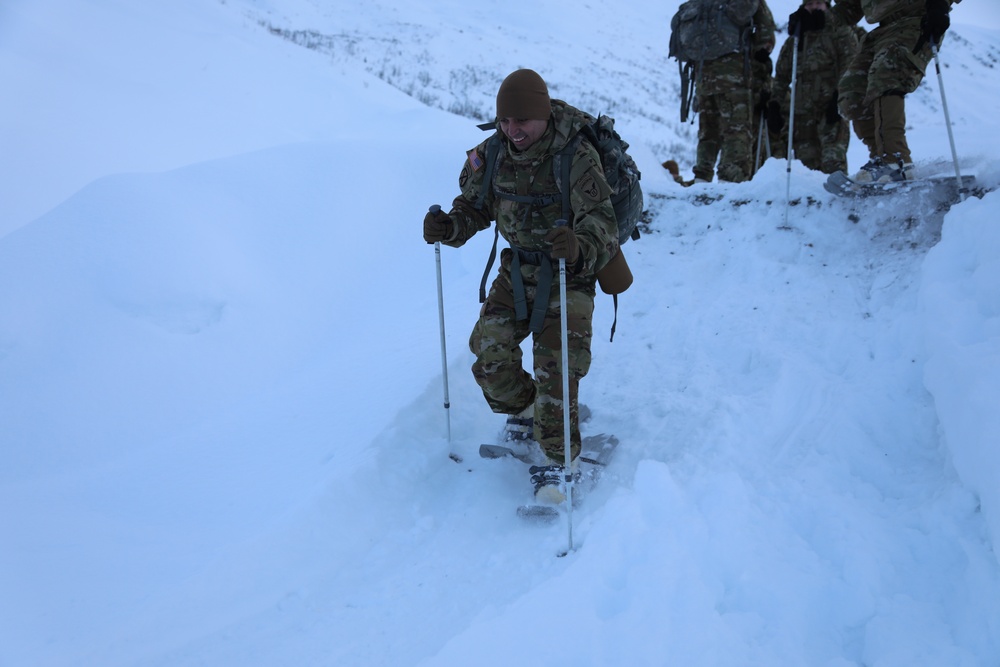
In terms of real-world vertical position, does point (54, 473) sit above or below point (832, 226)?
below

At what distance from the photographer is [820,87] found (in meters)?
6.97

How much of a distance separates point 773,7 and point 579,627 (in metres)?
30.4

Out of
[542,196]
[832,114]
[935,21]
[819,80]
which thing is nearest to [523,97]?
[542,196]

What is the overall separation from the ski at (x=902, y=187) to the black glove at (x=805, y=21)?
1.83 meters

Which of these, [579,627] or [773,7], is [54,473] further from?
[773,7]

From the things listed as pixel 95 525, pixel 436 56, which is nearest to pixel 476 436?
pixel 95 525

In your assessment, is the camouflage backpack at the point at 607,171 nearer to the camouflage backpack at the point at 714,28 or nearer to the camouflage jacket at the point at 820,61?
the camouflage backpack at the point at 714,28

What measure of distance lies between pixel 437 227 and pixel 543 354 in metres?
0.87

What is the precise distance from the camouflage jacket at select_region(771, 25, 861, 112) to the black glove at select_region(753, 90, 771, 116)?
389mm

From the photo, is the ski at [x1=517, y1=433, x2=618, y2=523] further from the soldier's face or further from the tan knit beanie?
the tan knit beanie

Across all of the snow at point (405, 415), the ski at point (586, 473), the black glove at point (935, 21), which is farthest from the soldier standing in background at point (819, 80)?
the ski at point (586, 473)

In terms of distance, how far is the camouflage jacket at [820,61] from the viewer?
22.0ft

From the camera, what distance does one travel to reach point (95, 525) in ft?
10.7

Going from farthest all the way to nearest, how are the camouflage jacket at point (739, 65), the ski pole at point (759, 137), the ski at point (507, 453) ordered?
the ski pole at point (759, 137), the camouflage jacket at point (739, 65), the ski at point (507, 453)
